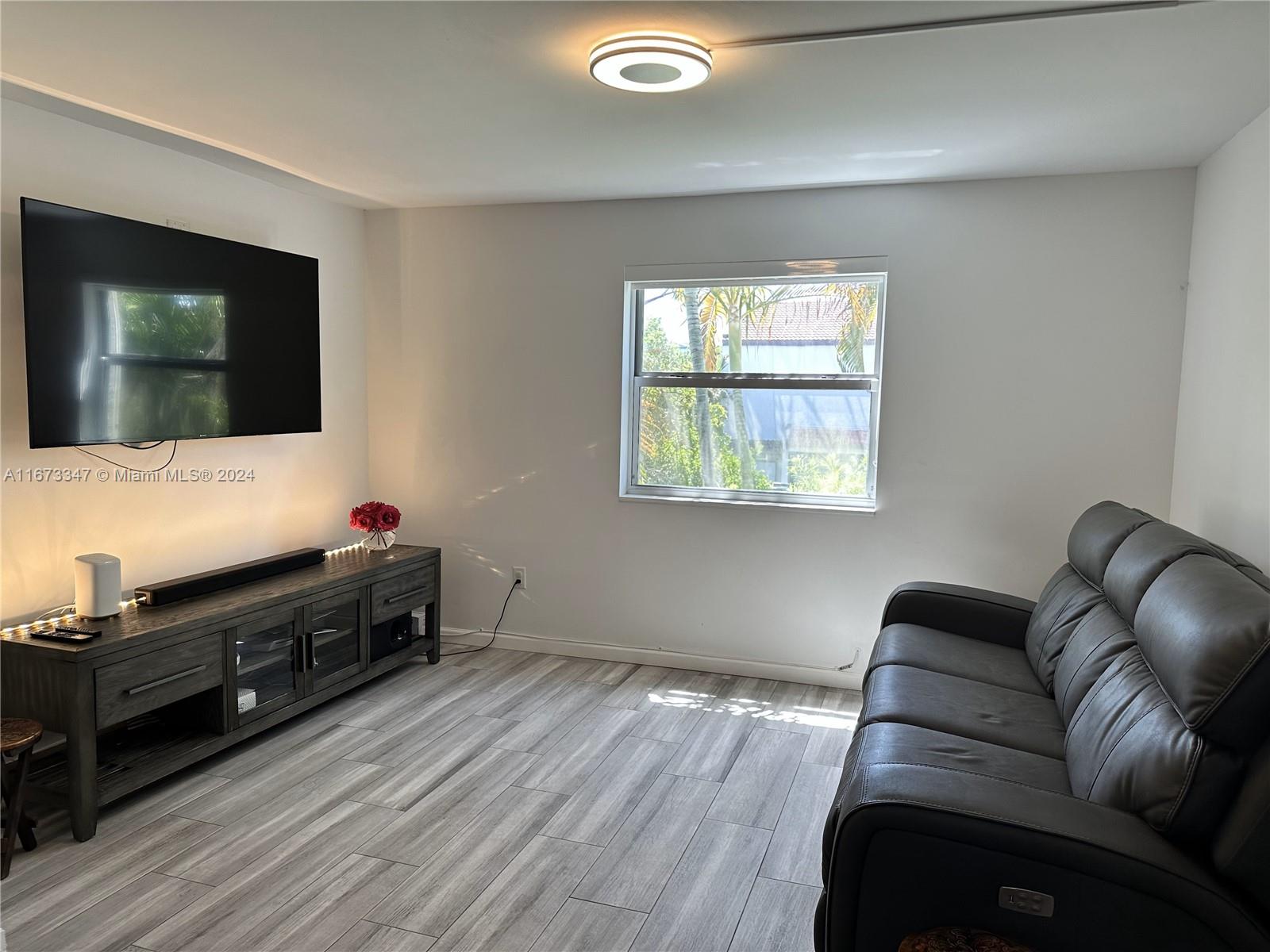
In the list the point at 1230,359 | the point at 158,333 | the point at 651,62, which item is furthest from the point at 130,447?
the point at 1230,359

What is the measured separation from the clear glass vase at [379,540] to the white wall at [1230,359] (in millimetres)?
3508

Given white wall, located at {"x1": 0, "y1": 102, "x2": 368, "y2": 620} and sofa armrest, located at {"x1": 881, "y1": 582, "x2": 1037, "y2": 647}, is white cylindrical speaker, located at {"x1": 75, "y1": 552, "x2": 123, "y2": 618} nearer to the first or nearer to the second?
white wall, located at {"x1": 0, "y1": 102, "x2": 368, "y2": 620}

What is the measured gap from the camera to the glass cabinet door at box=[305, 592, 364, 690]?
3.54 meters

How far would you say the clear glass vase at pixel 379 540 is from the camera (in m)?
4.25

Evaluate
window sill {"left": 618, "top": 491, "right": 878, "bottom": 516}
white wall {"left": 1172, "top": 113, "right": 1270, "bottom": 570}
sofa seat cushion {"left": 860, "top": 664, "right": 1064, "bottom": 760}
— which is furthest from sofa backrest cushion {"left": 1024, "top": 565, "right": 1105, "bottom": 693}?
window sill {"left": 618, "top": 491, "right": 878, "bottom": 516}

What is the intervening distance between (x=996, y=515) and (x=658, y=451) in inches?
64.3

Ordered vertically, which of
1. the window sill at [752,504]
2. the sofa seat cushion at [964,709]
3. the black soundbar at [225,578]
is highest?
the window sill at [752,504]

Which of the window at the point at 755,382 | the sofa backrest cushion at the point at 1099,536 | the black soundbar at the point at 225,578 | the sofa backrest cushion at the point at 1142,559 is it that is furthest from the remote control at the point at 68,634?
the sofa backrest cushion at the point at 1099,536

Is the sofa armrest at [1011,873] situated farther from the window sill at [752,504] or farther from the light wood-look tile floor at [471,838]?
the window sill at [752,504]

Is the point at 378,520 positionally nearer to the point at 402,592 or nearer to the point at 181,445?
the point at 402,592

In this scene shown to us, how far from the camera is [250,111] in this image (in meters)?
2.91

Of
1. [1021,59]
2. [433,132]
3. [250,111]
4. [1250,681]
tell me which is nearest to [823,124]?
[1021,59]

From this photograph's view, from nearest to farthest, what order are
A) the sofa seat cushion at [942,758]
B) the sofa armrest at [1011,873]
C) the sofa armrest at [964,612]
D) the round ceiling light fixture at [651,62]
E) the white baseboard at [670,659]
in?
the sofa armrest at [1011,873]
the sofa seat cushion at [942,758]
the round ceiling light fixture at [651,62]
the sofa armrest at [964,612]
the white baseboard at [670,659]

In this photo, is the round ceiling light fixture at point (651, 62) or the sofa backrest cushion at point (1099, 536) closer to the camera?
the round ceiling light fixture at point (651, 62)
